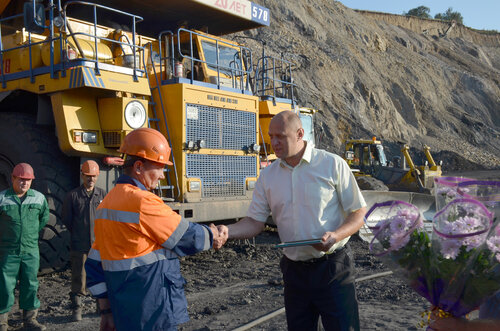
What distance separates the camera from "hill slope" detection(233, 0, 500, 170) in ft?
99.8

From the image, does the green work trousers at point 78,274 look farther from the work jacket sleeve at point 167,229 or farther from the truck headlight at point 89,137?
the work jacket sleeve at point 167,229

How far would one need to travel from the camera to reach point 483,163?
112 feet

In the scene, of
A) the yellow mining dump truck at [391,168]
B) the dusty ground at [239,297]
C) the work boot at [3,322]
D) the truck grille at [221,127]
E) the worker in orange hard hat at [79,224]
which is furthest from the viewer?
the yellow mining dump truck at [391,168]

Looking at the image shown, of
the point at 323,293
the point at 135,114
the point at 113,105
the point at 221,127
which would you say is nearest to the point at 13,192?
the point at 113,105

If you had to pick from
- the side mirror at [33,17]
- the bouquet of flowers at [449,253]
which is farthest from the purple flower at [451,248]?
the side mirror at [33,17]

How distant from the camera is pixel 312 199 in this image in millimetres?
3139

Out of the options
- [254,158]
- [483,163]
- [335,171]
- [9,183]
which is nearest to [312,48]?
[483,163]

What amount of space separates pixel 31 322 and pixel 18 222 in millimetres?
1011

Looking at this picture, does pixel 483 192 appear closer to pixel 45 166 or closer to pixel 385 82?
pixel 45 166

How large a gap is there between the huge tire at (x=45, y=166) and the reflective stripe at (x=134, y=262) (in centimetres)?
381

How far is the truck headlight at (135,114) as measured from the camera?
6374 mm

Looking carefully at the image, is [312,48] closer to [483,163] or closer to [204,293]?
[483,163]

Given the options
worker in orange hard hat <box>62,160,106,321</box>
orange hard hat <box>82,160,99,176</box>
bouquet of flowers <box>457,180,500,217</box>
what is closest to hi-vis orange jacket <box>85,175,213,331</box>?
bouquet of flowers <box>457,180,500,217</box>

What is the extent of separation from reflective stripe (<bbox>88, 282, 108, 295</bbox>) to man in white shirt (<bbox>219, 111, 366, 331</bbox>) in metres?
0.82
